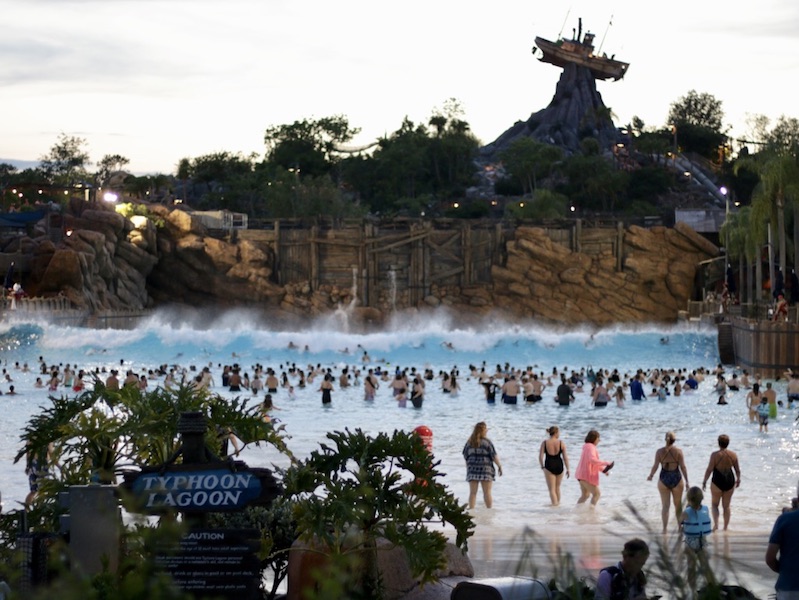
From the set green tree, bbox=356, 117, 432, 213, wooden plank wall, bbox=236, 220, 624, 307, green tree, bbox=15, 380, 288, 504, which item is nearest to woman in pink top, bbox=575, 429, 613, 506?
green tree, bbox=15, 380, 288, 504

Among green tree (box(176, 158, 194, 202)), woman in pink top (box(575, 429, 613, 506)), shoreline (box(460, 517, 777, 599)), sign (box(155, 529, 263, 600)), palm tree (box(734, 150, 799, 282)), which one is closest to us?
sign (box(155, 529, 263, 600))

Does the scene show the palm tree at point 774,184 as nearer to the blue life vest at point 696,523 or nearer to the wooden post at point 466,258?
the wooden post at point 466,258

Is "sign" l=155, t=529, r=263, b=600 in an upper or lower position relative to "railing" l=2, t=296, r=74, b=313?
lower

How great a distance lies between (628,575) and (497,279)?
5958 cm

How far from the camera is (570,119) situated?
430ft

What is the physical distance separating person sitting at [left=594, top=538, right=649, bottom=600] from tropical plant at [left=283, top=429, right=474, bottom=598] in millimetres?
1044

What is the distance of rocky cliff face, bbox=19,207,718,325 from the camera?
65.2 meters

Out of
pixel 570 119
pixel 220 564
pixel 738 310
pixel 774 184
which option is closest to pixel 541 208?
pixel 738 310

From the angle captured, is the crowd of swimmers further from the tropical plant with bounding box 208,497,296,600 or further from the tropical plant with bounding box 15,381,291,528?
the tropical plant with bounding box 208,497,296,600

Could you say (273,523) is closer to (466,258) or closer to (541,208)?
(466,258)

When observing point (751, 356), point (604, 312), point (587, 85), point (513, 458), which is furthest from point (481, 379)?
point (587, 85)

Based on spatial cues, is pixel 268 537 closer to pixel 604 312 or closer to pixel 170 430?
pixel 170 430

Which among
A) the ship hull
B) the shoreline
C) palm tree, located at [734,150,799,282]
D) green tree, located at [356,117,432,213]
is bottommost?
the shoreline

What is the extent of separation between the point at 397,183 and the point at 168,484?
92.7m
